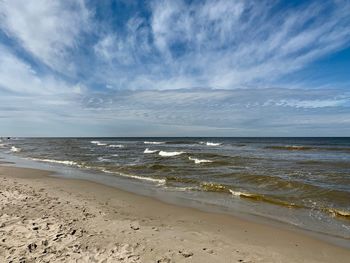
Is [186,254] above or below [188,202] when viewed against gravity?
above

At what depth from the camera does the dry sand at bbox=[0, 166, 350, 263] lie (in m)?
4.99

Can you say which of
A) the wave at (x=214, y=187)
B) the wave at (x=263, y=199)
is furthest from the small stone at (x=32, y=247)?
the wave at (x=214, y=187)

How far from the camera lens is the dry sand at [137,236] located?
4.99 metres

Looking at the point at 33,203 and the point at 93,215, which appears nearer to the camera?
the point at 93,215

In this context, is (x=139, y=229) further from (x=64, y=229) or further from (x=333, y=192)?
(x=333, y=192)

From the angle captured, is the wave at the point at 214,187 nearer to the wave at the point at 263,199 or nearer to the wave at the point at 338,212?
the wave at the point at 263,199

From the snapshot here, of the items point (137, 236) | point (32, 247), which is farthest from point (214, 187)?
point (32, 247)

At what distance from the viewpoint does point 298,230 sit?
7.12 meters

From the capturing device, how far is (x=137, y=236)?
237 inches

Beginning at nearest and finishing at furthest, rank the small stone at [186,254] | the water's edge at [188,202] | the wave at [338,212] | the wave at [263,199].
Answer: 1. the small stone at [186,254]
2. the water's edge at [188,202]
3. the wave at [338,212]
4. the wave at [263,199]

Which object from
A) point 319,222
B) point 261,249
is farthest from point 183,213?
point 319,222

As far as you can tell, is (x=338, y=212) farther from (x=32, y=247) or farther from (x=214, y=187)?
(x=32, y=247)

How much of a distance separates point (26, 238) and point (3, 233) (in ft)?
2.11

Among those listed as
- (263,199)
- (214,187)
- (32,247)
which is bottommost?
(263,199)
